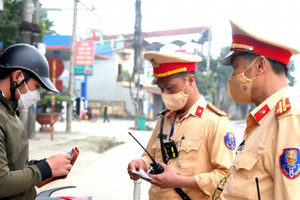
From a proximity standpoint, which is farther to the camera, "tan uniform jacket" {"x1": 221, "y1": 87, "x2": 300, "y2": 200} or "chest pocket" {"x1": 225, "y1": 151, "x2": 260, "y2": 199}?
"chest pocket" {"x1": 225, "y1": 151, "x2": 260, "y2": 199}

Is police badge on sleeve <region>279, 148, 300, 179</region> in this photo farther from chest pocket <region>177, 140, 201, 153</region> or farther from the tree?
the tree

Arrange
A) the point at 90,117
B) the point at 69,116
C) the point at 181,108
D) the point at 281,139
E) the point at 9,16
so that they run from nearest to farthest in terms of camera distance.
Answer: the point at 281,139
the point at 181,108
the point at 9,16
the point at 69,116
the point at 90,117

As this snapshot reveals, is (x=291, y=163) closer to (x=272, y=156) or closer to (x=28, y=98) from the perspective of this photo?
(x=272, y=156)

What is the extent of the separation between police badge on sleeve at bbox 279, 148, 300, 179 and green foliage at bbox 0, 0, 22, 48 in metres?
10.9

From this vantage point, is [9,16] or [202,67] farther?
[202,67]

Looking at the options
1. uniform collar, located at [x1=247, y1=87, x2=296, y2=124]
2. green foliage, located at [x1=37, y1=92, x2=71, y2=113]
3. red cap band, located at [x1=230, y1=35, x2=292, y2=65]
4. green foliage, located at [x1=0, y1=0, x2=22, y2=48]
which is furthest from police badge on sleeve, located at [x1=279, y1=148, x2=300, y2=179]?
green foliage, located at [x1=37, y1=92, x2=71, y2=113]

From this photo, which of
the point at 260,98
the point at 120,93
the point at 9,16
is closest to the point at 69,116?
the point at 9,16

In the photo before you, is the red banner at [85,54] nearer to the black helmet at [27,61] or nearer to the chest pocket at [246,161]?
the black helmet at [27,61]

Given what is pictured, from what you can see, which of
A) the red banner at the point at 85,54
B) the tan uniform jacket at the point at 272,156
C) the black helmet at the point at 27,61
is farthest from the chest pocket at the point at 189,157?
the red banner at the point at 85,54

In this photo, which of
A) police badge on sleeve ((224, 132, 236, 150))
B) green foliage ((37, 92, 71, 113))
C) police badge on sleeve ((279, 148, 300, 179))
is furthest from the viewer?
green foliage ((37, 92, 71, 113))

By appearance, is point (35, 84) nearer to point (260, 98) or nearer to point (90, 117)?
point (260, 98)

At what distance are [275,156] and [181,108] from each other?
47.1 inches

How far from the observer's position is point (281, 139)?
1288 mm

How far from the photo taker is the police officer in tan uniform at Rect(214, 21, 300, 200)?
126 centimetres
